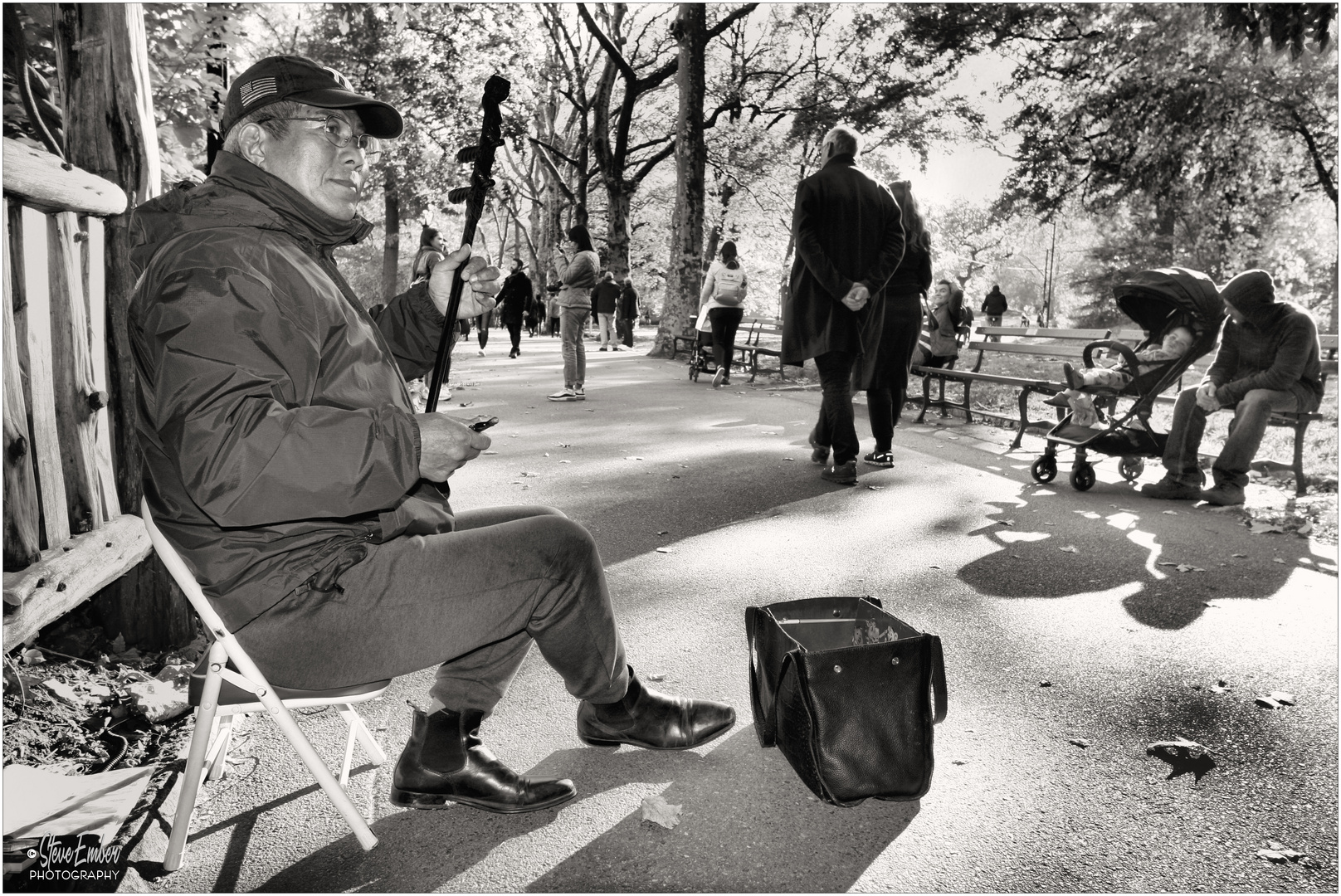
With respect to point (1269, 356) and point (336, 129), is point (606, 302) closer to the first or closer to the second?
point (1269, 356)

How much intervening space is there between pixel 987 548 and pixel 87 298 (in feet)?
15.1

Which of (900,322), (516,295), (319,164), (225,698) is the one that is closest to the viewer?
(225,698)

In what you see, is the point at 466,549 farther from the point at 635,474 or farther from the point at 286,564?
the point at 635,474

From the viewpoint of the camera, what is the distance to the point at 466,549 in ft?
8.20

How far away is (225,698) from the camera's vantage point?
7.97 feet

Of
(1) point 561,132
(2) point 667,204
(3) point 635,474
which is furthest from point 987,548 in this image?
(2) point 667,204

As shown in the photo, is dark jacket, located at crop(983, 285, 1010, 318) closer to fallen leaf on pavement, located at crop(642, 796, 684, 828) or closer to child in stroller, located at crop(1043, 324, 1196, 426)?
child in stroller, located at crop(1043, 324, 1196, 426)

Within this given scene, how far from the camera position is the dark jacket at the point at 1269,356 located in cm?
687

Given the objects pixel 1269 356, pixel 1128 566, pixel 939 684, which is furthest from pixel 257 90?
pixel 1269 356

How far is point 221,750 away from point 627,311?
22.9 meters

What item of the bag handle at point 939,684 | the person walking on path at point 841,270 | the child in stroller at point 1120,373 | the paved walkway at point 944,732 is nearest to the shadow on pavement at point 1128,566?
the paved walkway at point 944,732

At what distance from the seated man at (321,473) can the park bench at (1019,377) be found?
635cm

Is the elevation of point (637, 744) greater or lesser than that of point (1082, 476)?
lesser

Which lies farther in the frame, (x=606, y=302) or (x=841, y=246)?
(x=606, y=302)
